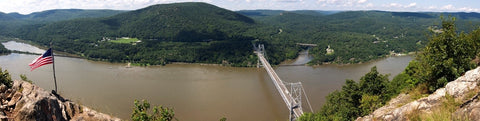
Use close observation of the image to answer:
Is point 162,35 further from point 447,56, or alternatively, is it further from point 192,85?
point 447,56

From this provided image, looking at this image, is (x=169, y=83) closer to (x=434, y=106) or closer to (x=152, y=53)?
(x=152, y=53)

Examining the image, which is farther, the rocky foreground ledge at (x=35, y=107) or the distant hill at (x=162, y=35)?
the distant hill at (x=162, y=35)

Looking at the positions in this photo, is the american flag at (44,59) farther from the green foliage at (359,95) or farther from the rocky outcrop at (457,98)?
the green foliage at (359,95)

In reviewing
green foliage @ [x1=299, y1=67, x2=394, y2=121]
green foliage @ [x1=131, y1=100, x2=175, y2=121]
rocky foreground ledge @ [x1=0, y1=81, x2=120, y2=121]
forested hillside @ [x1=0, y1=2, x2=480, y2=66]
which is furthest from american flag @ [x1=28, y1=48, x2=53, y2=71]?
forested hillside @ [x1=0, y1=2, x2=480, y2=66]

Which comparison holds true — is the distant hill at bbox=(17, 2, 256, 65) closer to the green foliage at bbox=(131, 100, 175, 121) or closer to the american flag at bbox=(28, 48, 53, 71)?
the american flag at bbox=(28, 48, 53, 71)

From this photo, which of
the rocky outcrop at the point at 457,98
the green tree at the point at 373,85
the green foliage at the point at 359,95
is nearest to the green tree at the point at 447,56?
the rocky outcrop at the point at 457,98

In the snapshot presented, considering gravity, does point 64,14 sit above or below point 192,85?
above

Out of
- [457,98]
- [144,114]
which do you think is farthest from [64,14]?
[457,98]
